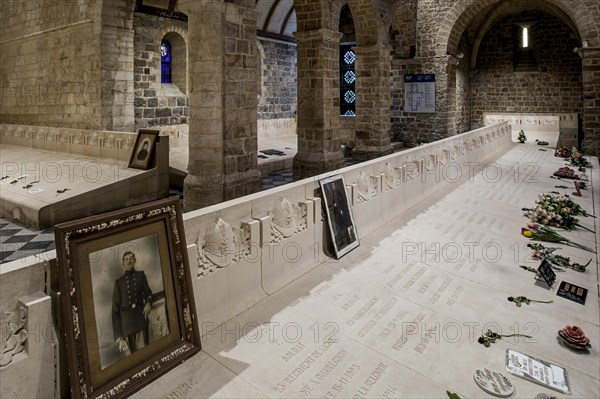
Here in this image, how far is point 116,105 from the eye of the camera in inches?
392

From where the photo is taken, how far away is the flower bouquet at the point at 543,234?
4.23 meters

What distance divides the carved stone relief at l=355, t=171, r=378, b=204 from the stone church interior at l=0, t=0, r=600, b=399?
0.9 inches

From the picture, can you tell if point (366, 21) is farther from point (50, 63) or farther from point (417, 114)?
point (50, 63)

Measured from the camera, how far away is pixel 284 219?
3.07 meters

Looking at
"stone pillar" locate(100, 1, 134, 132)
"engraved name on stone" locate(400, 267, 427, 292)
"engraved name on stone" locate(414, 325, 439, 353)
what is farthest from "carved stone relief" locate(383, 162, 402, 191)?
"stone pillar" locate(100, 1, 134, 132)

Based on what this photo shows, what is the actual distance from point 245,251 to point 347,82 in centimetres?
1433

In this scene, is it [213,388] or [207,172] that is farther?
[207,172]

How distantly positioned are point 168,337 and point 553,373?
6.61ft

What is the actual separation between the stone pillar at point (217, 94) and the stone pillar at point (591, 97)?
1015cm

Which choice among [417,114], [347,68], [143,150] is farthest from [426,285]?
[347,68]

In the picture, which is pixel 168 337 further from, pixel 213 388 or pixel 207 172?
pixel 207 172

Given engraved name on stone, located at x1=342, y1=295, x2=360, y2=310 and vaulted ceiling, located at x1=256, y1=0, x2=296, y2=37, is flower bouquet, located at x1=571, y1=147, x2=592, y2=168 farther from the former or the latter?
vaulted ceiling, located at x1=256, y1=0, x2=296, y2=37

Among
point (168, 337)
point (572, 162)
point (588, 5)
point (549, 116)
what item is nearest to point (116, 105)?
point (168, 337)

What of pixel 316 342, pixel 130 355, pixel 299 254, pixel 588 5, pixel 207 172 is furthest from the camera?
pixel 588 5
